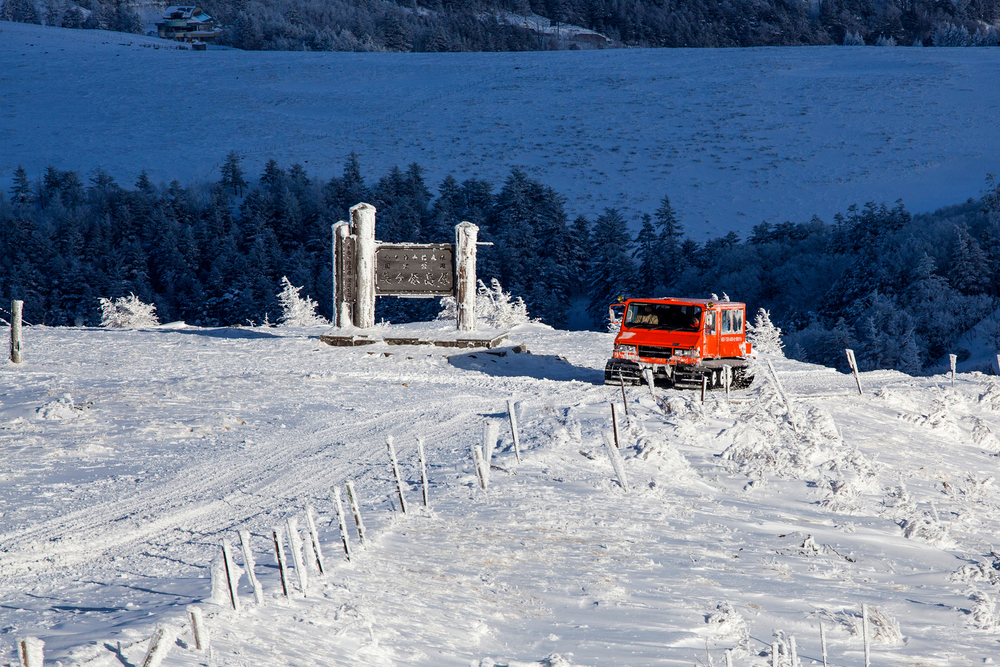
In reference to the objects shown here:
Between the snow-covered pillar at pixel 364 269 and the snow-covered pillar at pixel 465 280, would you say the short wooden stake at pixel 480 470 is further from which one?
the snow-covered pillar at pixel 364 269

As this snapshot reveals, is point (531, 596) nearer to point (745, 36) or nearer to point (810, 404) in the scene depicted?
point (810, 404)

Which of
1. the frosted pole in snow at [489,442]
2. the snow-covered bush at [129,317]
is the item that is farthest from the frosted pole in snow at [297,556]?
the snow-covered bush at [129,317]

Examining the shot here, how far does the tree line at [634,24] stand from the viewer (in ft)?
420

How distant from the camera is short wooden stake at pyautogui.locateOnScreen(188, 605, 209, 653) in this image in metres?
5.21

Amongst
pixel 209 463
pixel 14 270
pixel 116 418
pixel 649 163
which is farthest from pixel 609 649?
pixel 649 163

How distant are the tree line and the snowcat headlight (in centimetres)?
11688

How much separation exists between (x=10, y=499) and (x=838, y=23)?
532 feet

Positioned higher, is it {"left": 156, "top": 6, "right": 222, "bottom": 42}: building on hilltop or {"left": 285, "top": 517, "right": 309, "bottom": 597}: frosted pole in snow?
{"left": 156, "top": 6, "right": 222, "bottom": 42}: building on hilltop

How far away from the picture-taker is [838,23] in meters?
147

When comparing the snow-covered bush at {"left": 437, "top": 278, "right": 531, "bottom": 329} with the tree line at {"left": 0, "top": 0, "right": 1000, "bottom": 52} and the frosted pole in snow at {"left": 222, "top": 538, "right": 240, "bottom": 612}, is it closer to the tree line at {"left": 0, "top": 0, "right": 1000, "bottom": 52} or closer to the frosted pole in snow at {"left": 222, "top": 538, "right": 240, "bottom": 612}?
the frosted pole in snow at {"left": 222, "top": 538, "right": 240, "bottom": 612}

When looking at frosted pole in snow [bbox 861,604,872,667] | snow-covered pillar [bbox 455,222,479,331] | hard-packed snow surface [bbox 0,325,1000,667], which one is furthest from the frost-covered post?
frosted pole in snow [bbox 861,604,872,667]

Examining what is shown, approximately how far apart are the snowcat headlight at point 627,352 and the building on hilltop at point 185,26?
5753 inches

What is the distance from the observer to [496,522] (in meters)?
8.52

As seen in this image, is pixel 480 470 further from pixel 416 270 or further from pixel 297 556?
pixel 416 270
